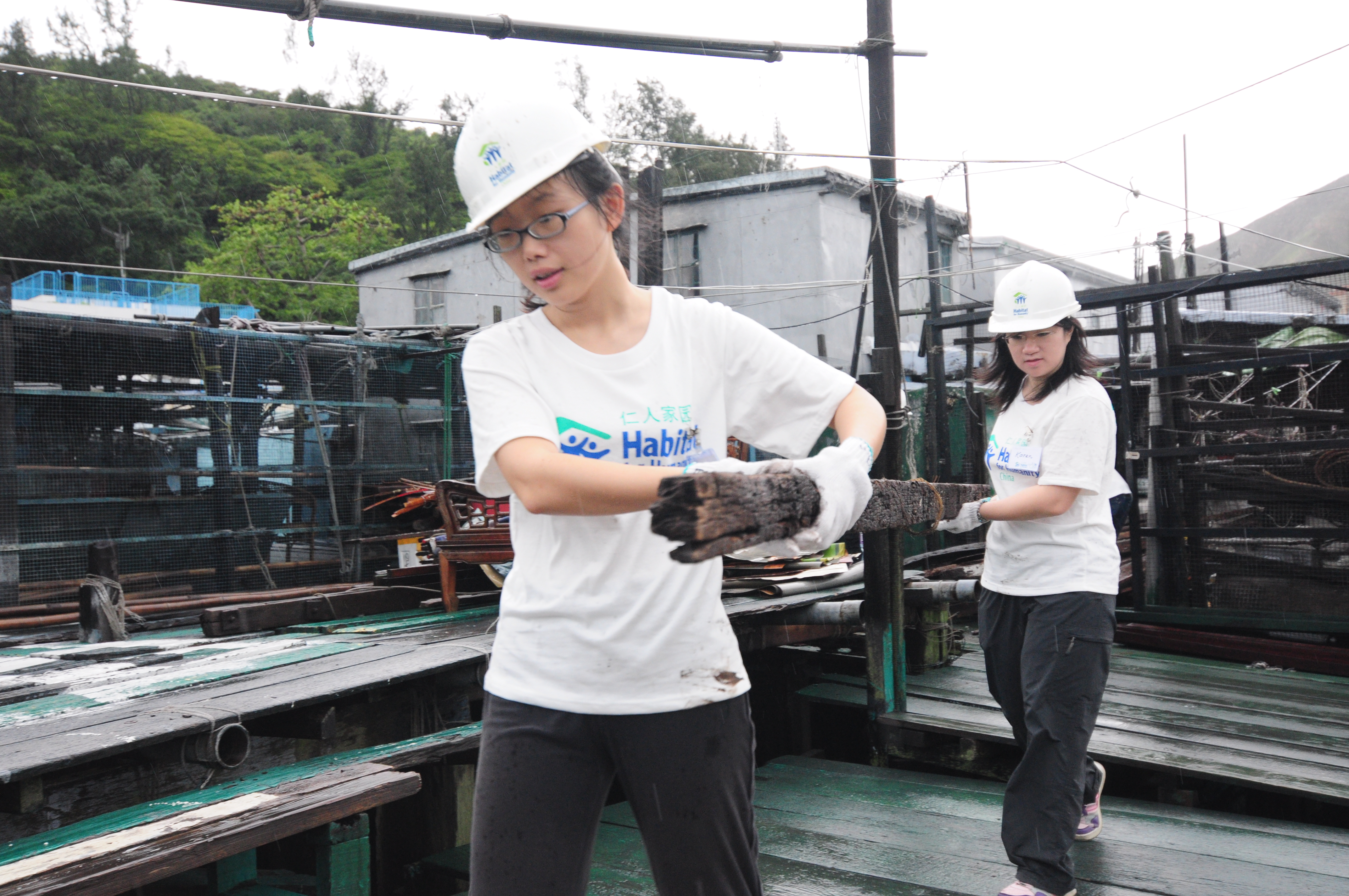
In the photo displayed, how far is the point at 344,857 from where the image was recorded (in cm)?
314

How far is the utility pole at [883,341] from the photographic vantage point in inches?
189

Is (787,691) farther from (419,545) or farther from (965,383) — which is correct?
(965,383)

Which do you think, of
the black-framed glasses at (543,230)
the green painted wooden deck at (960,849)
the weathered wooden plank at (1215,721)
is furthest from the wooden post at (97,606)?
the black-framed glasses at (543,230)

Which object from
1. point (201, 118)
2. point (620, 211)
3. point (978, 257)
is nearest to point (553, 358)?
point (620, 211)

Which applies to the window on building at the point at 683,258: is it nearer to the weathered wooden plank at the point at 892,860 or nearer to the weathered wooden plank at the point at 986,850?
the weathered wooden plank at the point at 986,850

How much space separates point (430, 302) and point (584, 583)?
71.8 feet

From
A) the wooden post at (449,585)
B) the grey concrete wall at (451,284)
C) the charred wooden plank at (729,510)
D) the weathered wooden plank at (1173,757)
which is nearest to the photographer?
the charred wooden plank at (729,510)

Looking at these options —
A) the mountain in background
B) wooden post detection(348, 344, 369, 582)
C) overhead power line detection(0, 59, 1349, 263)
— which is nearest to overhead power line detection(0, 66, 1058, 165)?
overhead power line detection(0, 59, 1349, 263)

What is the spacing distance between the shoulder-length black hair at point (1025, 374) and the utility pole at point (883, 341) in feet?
4.59

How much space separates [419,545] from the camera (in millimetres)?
7320

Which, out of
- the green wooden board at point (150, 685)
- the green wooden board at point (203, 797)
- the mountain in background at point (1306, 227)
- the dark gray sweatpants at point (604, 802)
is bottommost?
the green wooden board at point (203, 797)

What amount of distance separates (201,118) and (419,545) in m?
39.1

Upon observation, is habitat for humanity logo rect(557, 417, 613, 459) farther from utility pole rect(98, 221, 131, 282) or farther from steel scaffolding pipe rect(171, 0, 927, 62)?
utility pole rect(98, 221, 131, 282)

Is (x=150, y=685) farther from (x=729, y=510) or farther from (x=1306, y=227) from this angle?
(x=1306, y=227)
